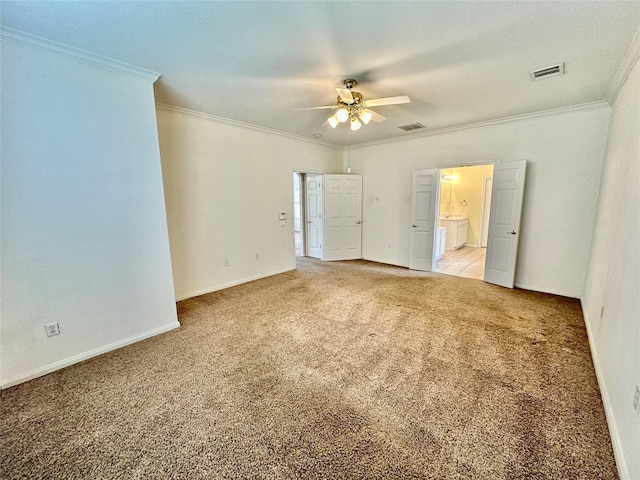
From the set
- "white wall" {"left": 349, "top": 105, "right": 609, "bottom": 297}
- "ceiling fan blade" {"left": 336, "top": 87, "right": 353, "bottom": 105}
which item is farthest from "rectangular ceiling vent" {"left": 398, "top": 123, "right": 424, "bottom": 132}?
"ceiling fan blade" {"left": 336, "top": 87, "right": 353, "bottom": 105}

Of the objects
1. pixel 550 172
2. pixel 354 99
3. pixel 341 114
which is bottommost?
pixel 550 172

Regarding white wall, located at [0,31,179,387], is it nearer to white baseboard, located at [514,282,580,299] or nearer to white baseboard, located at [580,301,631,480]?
white baseboard, located at [580,301,631,480]

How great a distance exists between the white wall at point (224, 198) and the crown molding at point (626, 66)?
436cm

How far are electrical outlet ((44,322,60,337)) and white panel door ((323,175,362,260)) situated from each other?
14.9 feet

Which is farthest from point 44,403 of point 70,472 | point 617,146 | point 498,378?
point 617,146

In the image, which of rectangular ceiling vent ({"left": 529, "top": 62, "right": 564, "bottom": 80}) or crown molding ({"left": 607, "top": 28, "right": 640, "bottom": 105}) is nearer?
crown molding ({"left": 607, "top": 28, "right": 640, "bottom": 105})

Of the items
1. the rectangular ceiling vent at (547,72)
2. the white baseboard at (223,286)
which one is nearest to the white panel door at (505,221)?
the rectangular ceiling vent at (547,72)

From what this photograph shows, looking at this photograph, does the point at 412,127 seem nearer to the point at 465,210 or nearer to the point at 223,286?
the point at 465,210

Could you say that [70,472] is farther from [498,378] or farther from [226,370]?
[498,378]

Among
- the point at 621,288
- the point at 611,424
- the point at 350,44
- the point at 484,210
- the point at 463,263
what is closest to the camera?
the point at 611,424

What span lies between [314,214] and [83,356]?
→ 473 cm

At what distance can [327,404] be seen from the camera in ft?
6.35

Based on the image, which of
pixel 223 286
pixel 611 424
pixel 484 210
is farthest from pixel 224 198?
pixel 484 210

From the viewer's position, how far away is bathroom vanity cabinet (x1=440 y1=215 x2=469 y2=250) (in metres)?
6.98
